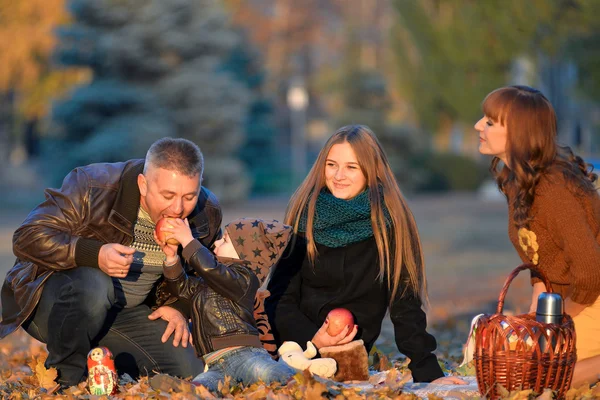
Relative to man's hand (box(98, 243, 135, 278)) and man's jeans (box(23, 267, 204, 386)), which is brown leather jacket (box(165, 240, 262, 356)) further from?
man's jeans (box(23, 267, 204, 386))

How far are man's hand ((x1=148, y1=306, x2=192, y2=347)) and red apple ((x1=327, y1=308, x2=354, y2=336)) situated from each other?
0.86 metres

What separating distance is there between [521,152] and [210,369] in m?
2.03

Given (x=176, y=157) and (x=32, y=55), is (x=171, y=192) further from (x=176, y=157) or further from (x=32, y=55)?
(x=32, y=55)

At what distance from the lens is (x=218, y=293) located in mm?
4766

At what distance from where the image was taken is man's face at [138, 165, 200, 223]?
4.71 meters

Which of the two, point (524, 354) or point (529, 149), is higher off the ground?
point (529, 149)

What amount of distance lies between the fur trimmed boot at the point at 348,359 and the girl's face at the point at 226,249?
760 millimetres

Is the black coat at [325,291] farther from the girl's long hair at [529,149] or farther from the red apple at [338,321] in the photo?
the girl's long hair at [529,149]

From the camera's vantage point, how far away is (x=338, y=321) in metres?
5.00

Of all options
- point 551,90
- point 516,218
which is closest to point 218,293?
point 516,218

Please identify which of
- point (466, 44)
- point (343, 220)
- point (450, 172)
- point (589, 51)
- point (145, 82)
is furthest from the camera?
point (450, 172)

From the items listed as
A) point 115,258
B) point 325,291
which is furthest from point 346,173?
point 115,258

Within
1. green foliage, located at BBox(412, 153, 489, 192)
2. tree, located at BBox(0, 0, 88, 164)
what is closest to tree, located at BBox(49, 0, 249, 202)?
green foliage, located at BBox(412, 153, 489, 192)

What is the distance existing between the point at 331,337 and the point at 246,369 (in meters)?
0.59
